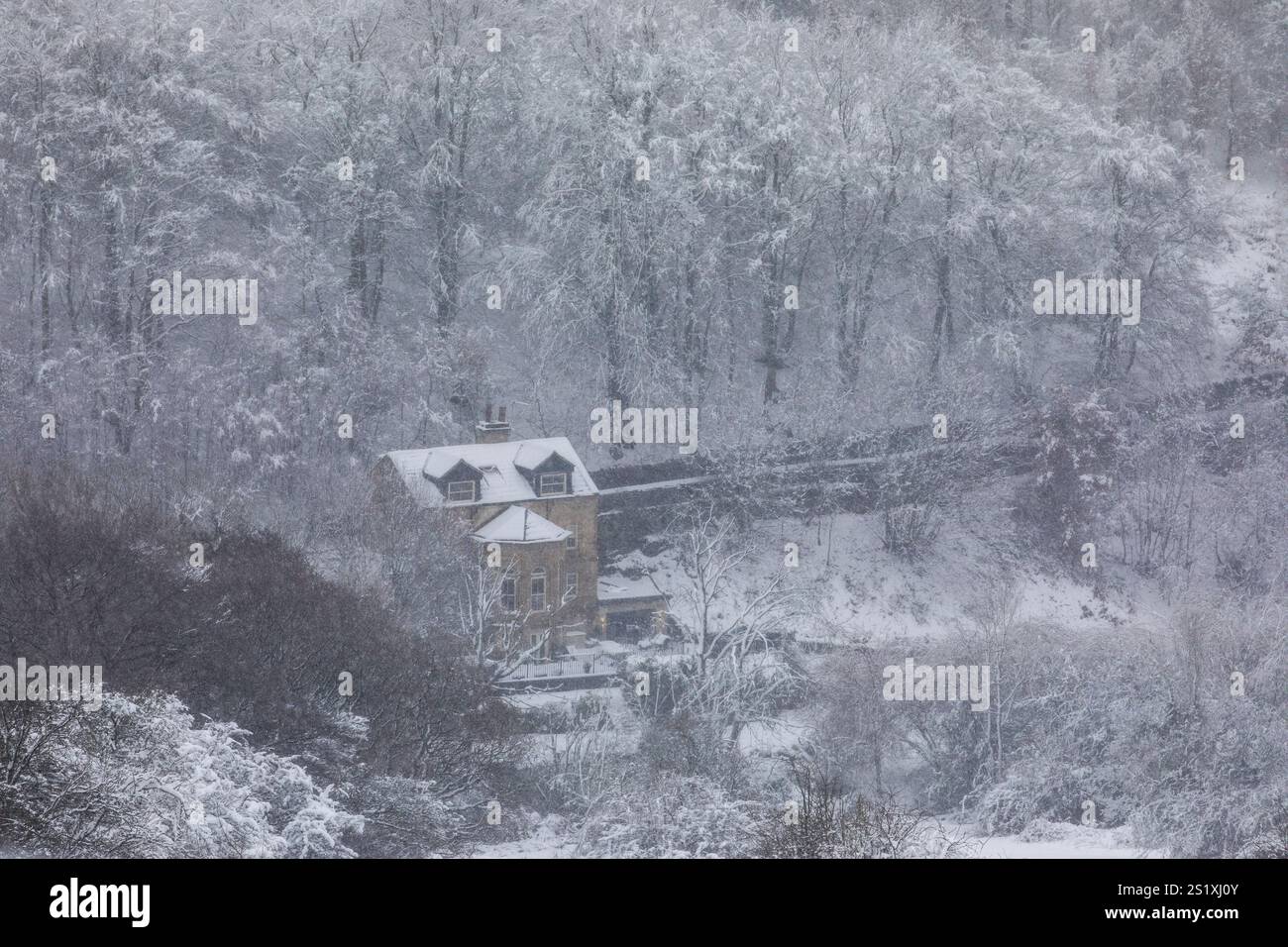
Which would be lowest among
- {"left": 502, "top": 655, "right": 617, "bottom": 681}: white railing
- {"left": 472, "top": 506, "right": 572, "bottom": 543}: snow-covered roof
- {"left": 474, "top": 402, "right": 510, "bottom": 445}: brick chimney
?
{"left": 502, "top": 655, "right": 617, "bottom": 681}: white railing

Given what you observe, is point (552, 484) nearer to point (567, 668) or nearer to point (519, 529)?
point (519, 529)

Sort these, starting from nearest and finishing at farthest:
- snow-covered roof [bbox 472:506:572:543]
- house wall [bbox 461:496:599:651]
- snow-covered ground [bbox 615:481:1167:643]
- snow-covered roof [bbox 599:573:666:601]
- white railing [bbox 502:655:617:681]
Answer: white railing [bbox 502:655:617:681]
house wall [bbox 461:496:599:651]
snow-covered roof [bbox 472:506:572:543]
snow-covered roof [bbox 599:573:666:601]
snow-covered ground [bbox 615:481:1167:643]

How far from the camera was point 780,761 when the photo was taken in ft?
71.5

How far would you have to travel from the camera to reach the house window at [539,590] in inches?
931

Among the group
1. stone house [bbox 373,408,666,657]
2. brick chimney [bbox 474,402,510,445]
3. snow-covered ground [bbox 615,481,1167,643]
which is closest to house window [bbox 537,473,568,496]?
stone house [bbox 373,408,666,657]

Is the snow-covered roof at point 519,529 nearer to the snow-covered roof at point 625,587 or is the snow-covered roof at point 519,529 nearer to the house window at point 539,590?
the house window at point 539,590

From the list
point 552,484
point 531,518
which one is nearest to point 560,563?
point 531,518

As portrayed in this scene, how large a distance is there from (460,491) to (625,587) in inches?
115

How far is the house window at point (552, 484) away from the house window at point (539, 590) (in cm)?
134

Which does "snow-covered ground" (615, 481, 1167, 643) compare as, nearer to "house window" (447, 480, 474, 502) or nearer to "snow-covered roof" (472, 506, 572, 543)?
"snow-covered roof" (472, 506, 572, 543)

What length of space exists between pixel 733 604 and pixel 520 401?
4.75m

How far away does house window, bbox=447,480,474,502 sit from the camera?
2411cm

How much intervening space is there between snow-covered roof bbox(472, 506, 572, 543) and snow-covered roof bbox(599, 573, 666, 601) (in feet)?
3.06
